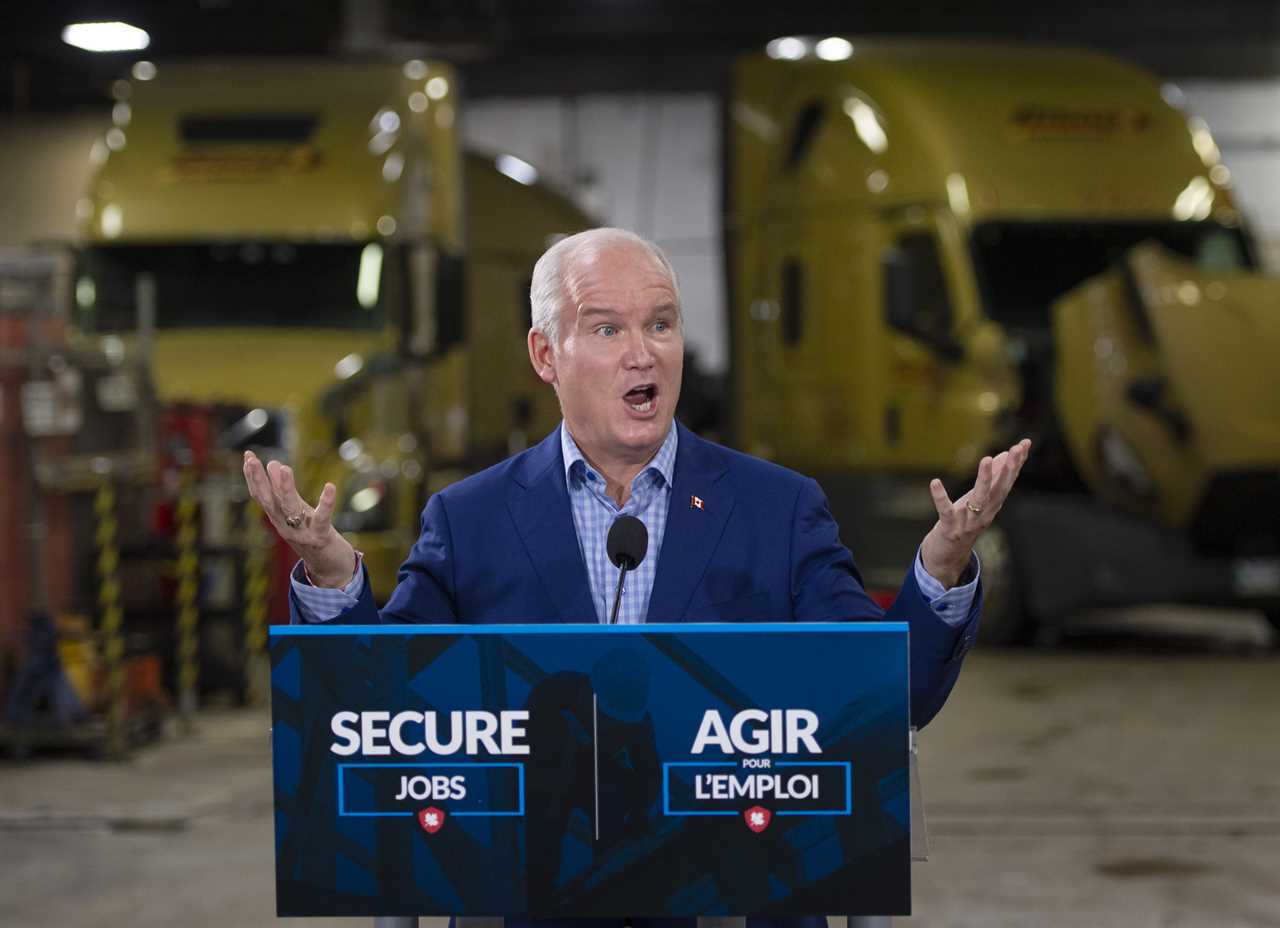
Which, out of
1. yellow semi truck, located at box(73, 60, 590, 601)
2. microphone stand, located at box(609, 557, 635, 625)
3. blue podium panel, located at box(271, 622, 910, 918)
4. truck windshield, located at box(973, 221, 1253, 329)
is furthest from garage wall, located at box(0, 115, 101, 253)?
blue podium panel, located at box(271, 622, 910, 918)

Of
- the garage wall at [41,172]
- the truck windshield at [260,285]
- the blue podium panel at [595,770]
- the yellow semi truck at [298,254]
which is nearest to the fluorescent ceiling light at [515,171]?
the yellow semi truck at [298,254]

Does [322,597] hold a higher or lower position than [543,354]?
lower

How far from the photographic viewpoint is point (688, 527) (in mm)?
3430

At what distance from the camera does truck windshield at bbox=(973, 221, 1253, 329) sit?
14383mm

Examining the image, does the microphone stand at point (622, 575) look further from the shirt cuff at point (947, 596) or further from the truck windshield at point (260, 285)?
the truck windshield at point (260, 285)

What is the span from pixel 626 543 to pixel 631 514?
34 cm

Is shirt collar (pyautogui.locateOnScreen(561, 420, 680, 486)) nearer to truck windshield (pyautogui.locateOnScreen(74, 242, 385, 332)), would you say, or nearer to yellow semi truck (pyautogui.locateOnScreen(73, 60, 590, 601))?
yellow semi truck (pyautogui.locateOnScreen(73, 60, 590, 601))

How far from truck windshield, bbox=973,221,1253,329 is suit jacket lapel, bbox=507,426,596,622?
11.1 m

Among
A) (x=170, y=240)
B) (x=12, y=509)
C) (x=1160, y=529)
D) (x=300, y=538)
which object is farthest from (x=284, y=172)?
(x=300, y=538)

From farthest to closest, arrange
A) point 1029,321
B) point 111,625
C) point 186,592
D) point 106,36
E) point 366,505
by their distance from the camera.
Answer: point 106,36 < point 1029,321 < point 366,505 < point 186,592 < point 111,625

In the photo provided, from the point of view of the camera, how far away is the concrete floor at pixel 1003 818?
7.18m

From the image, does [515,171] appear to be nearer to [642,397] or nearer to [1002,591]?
[1002,591]

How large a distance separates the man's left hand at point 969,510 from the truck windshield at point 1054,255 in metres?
11.3

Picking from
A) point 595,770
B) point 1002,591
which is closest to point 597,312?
point 595,770
